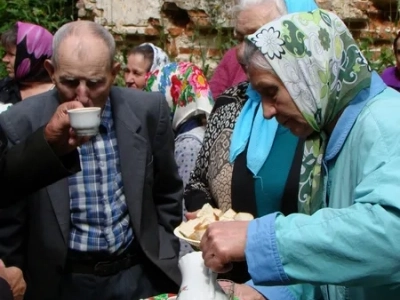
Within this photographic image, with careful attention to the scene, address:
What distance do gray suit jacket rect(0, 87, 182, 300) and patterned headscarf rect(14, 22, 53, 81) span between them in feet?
5.56

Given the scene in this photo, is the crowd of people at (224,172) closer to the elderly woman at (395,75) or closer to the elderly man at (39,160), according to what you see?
the elderly man at (39,160)

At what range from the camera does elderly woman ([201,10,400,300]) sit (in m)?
2.11

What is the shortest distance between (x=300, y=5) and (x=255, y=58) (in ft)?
4.19

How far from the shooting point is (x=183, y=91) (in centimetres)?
480

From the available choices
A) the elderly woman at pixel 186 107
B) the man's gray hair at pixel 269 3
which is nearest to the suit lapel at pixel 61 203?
Answer: the elderly woman at pixel 186 107

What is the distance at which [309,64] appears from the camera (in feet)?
7.88

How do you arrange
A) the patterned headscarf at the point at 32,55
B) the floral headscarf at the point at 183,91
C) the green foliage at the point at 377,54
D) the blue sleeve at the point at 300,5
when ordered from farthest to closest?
the green foliage at the point at 377,54 < the patterned headscarf at the point at 32,55 < the floral headscarf at the point at 183,91 < the blue sleeve at the point at 300,5

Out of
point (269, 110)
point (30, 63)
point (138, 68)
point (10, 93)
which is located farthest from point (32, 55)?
point (269, 110)

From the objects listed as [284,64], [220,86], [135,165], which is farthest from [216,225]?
[220,86]

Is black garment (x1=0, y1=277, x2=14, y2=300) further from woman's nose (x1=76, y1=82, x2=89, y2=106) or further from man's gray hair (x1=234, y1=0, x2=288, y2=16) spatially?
man's gray hair (x1=234, y1=0, x2=288, y2=16)

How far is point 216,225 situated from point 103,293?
161 cm

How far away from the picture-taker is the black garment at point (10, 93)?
19.1 ft

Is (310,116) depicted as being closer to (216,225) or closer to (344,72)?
(344,72)

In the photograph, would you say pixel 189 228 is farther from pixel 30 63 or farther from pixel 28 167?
pixel 30 63
